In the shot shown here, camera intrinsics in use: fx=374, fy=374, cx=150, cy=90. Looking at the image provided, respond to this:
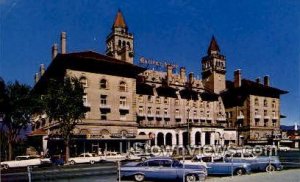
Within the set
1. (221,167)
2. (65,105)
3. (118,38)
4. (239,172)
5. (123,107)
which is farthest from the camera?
(118,38)

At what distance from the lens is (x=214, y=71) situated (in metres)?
95.3

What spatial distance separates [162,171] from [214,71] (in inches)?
2986

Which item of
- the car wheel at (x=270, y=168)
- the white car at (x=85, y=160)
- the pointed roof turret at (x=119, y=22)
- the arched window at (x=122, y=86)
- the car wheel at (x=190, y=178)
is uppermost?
the pointed roof turret at (x=119, y=22)

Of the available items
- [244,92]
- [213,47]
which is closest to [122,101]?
[244,92]

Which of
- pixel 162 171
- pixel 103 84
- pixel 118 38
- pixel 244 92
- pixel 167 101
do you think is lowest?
pixel 162 171

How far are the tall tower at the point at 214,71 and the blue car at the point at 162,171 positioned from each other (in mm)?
73610

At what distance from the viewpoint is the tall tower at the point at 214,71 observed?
95.1 metres

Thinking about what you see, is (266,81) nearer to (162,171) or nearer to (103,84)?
(103,84)

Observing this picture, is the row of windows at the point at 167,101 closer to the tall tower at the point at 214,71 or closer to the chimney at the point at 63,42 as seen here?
the tall tower at the point at 214,71

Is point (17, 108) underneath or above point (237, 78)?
underneath

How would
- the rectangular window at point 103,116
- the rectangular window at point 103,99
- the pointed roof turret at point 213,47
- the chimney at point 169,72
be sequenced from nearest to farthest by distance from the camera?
1. the rectangular window at point 103,116
2. the rectangular window at point 103,99
3. the chimney at point 169,72
4. the pointed roof turret at point 213,47

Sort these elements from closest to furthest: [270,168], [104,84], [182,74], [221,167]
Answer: [221,167] < [270,168] < [104,84] < [182,74]

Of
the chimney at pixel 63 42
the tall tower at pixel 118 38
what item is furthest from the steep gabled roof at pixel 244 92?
the chimney at pixel 63 42

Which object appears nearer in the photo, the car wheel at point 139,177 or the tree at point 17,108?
the car wheel at point 139,177
